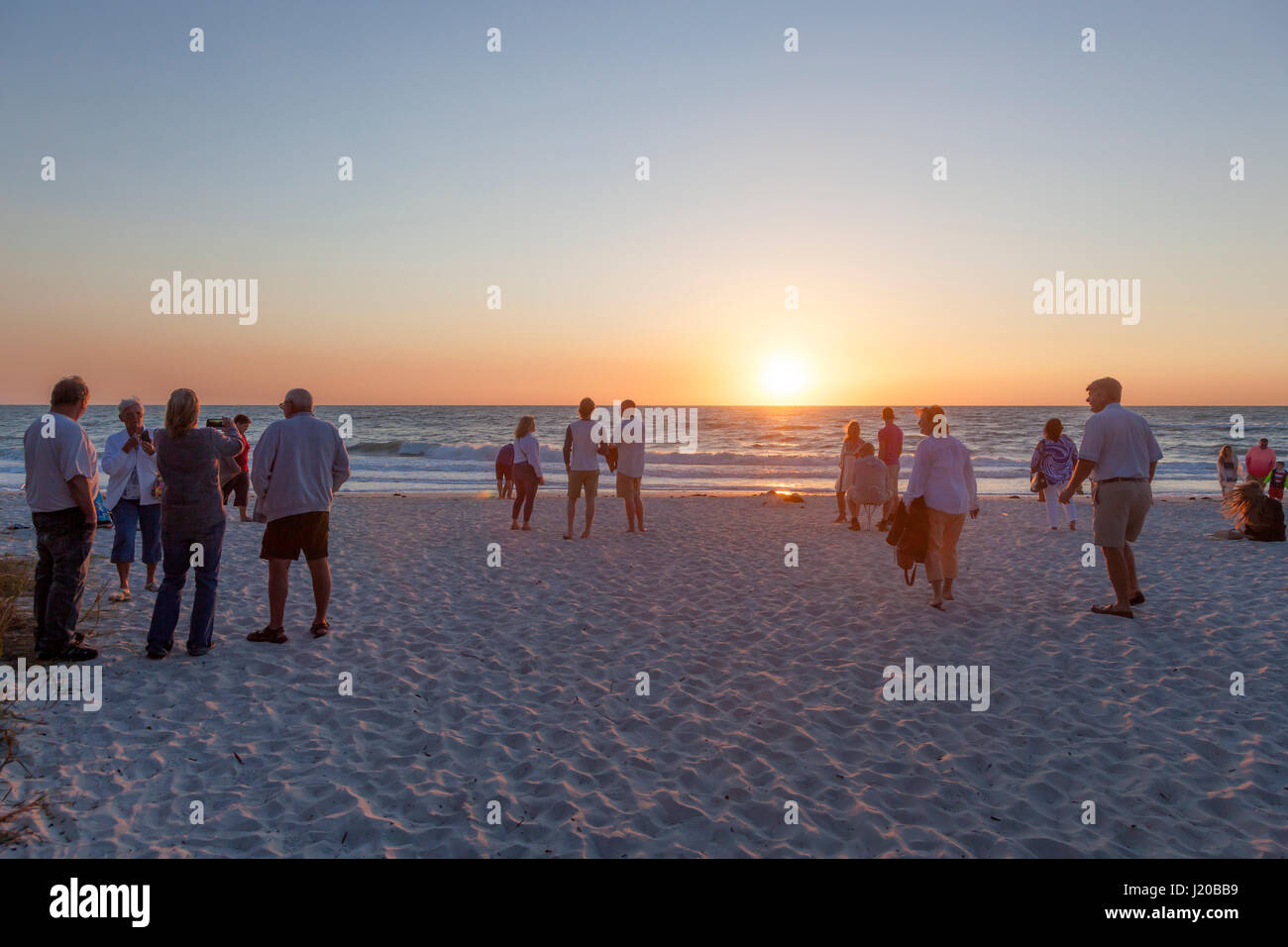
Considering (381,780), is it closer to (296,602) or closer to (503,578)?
(296,602)

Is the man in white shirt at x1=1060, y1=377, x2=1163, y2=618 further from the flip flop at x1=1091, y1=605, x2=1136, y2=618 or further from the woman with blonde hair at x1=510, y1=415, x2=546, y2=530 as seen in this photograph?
the woman with blonde hair at x1=510, y1=415, x2=546, y2=530

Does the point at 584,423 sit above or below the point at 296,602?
above

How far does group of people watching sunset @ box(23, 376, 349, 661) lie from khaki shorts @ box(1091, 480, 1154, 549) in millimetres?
6792

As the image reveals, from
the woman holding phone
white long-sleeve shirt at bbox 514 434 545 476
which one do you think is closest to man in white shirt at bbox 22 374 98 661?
the woman holding phone

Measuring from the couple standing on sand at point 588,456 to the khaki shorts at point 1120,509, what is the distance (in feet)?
19.8

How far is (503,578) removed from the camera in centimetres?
888

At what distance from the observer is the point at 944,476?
6984 millimetres

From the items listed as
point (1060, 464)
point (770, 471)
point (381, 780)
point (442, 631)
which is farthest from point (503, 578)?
point (770, 471)

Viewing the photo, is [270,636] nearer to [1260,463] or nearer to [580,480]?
[580,480]

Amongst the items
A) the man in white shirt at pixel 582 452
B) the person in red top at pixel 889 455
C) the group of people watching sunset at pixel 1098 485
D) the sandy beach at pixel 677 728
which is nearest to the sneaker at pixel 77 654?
the sandy beach at pixel 677 728

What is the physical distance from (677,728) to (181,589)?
412 centimetres
